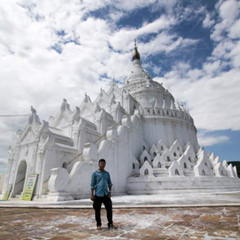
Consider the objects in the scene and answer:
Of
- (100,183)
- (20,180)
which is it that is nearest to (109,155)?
(20,180)

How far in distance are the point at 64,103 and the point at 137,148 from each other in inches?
396

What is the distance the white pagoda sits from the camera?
42.7 feet

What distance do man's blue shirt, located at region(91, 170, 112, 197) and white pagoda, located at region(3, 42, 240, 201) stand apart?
7524mm

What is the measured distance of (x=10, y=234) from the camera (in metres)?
3.40

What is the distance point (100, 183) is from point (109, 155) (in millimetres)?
11911

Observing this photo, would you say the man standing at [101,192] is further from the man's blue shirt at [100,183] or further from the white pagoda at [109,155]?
the white pagoda at [109,155]

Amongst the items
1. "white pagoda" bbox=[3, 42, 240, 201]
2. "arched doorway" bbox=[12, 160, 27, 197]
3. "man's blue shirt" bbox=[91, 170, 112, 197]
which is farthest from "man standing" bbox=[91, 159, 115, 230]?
"arched doorway" bbox=[12, 160, 27, 197]

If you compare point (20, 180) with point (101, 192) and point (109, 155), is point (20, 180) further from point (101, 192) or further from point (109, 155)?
point (101, 192)

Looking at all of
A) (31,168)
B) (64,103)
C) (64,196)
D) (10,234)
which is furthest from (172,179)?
(10,234)

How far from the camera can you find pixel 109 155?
628 inches

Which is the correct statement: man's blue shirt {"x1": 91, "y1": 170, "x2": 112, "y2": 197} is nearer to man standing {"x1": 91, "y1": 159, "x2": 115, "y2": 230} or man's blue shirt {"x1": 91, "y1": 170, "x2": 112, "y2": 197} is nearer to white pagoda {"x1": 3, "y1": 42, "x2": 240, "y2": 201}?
man standing {"x1": 91, "y1": 159, "x2": 115, "y2": 230}

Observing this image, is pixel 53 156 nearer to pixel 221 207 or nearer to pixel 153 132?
pixel 221 207

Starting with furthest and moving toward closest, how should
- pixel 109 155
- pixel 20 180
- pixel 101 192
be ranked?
pixel 109 155
pixel 20 180
pixel 101 192

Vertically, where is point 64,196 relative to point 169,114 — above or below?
below
